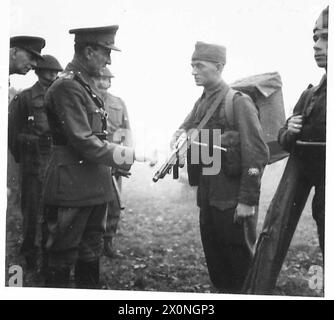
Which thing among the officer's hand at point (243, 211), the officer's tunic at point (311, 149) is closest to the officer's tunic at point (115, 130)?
the officer's hand at point (243, 211)

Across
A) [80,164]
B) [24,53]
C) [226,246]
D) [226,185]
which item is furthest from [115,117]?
[226,246]

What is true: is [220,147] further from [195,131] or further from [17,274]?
[17,274]

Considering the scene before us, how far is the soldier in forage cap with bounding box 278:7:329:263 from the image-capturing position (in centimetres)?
407

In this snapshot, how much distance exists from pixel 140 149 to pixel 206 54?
3.04 feet

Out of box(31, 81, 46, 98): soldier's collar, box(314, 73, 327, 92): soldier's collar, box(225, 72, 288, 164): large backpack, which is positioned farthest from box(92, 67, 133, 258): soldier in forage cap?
box(314, 73, 327, 92): soldier's collar

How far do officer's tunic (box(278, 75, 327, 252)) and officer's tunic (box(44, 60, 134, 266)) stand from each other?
1319mm

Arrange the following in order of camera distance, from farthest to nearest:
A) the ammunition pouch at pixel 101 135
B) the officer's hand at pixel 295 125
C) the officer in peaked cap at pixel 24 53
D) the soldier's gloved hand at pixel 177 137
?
1. the officer in peaked cap at pixel 24 53
2. the soldier's gloved hand at pixel 177 137
3. the ammunition pouch at pixel 101 135
4. the officer's hand at pixel 295 125

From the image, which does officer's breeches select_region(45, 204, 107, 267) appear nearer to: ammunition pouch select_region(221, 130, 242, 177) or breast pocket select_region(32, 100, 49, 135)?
breast pocket select_region(32, 100, 49, 135)

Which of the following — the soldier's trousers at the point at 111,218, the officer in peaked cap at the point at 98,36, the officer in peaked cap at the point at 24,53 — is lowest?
the soldier's trousers at the point at 111,218

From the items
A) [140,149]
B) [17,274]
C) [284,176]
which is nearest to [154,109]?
[140,149]

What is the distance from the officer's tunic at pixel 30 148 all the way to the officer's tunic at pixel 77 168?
5.7 inches

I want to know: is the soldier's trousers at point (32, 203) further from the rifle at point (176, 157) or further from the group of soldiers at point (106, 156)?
the rifle at point (176, 157)

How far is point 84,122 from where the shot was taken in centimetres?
409

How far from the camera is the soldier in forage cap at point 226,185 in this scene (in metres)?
4.09
